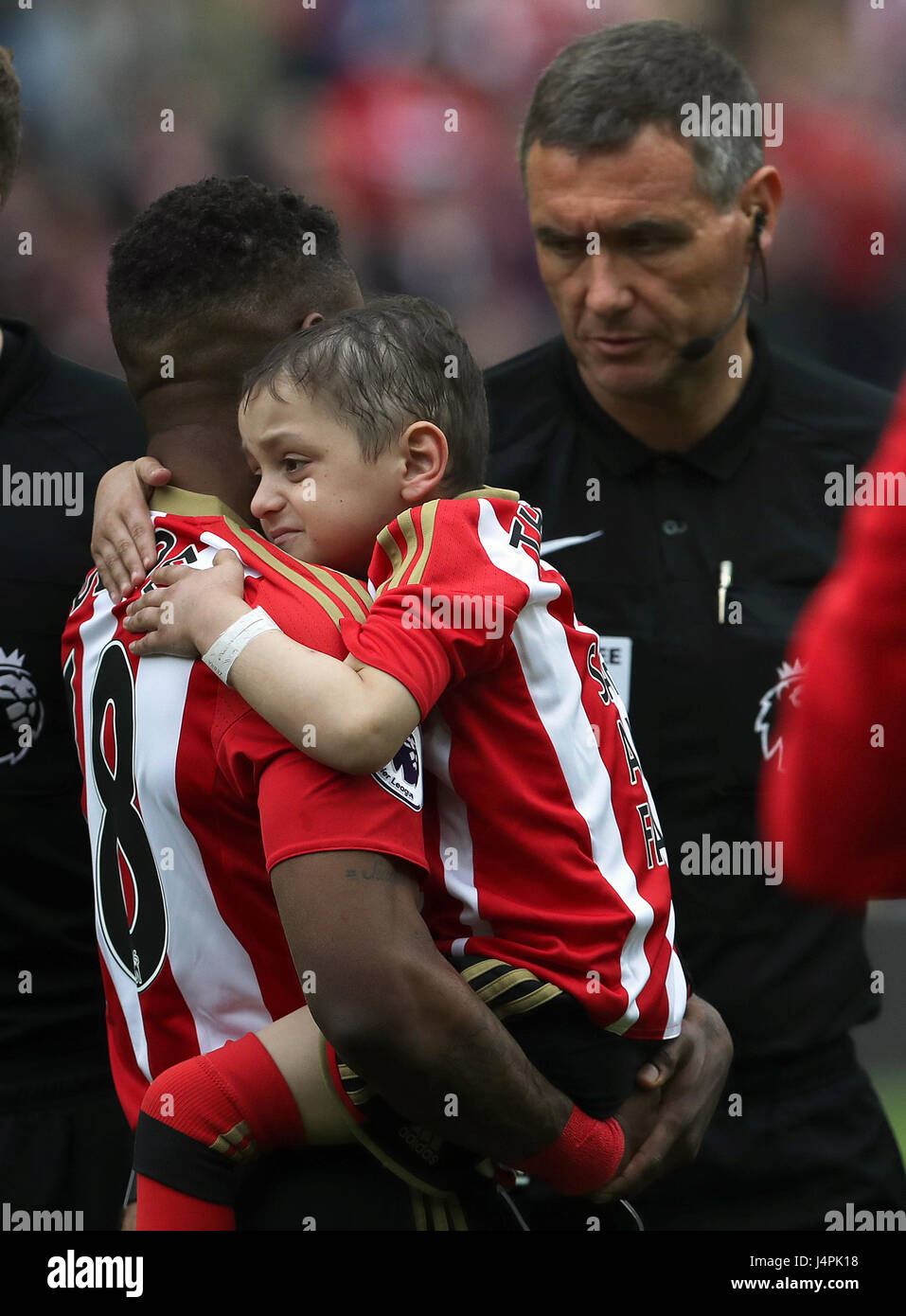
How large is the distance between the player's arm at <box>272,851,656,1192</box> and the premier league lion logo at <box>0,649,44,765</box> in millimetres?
774

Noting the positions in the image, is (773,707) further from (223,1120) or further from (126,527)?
(223,1120)

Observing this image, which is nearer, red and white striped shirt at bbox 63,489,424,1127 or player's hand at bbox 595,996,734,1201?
red and white striped shirt at bbox 63,489,424,1127

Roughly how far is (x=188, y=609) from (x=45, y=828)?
0.74 meters

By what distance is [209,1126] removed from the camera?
141 cm

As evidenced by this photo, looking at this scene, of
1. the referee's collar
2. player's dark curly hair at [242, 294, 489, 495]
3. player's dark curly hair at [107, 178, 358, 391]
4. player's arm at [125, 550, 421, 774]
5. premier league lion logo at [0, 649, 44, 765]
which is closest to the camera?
player's arm at [125, 550, 421, 774]

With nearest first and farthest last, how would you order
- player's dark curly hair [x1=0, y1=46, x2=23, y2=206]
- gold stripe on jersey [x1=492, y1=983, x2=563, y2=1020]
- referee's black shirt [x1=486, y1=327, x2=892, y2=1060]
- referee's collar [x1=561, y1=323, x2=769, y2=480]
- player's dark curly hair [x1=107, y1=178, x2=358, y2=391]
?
gold stripe on jersey [x1=492, y1=983, x2=563, y2=1020] → player's dark curly hair [x1=107, y1=178, x2=358, y2=391] → player's dark curly hair [x1=0, y1=46, x2=23, y2=206] → referee's black shirt [x1=486, y1=327, x2=892, y2=1060] → referee's collar [x1=561, y1=323, x2=769, y2=480]

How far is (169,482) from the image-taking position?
1.68m

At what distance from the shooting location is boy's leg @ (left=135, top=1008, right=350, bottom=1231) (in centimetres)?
141

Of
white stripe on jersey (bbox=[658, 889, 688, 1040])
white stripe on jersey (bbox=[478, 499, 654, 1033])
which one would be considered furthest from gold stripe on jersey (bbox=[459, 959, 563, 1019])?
white stripe on jersey (bbox=[658, 889, 688, 1040])

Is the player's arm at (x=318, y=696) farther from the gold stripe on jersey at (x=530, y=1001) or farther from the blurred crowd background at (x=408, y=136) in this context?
the blurred crowd background at (x=408, y=136)

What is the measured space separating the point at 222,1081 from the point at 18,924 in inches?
30.1

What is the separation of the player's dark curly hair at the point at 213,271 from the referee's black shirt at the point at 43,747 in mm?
381

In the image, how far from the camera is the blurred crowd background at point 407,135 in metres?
5.61

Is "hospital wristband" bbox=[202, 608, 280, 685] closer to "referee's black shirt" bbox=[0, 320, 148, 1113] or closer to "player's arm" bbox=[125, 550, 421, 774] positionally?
"player's arm" bbox=[125, 550, 421, 774]
